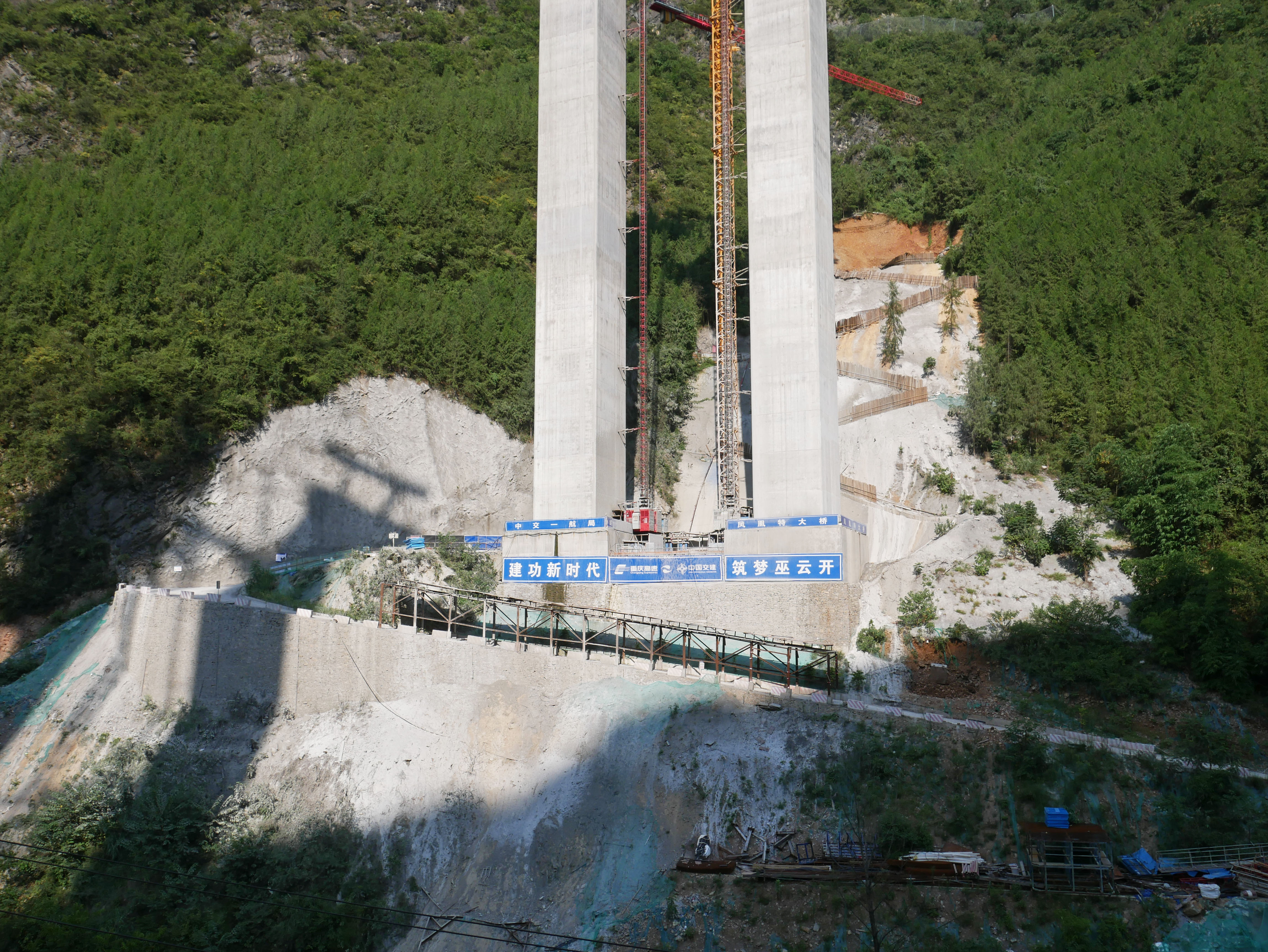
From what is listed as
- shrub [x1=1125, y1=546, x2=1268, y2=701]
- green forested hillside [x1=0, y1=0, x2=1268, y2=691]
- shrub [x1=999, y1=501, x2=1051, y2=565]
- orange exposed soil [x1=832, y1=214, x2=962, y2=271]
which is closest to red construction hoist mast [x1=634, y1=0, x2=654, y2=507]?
Result: green forested hillside [x1=0, y1=0, x2=1268, y2=691]

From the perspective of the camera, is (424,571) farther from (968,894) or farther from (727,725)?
(968,894)

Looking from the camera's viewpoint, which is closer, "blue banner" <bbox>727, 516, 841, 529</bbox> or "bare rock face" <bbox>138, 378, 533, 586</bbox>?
"blue banner" <bbox>727, 516, 841, 529</bbox>

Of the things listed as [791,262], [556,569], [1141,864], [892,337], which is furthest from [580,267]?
[1141,864]

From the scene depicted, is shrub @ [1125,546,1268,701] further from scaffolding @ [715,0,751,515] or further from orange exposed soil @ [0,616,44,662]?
orange exposed soil @ [0,616,44,662]

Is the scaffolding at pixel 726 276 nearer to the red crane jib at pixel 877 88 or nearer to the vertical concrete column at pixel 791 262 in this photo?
the vertical concrete column at pixel 791 262

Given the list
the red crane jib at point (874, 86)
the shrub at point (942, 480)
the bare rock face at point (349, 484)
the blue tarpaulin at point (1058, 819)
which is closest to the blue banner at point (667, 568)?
the bare rock face at point (349, 484)
